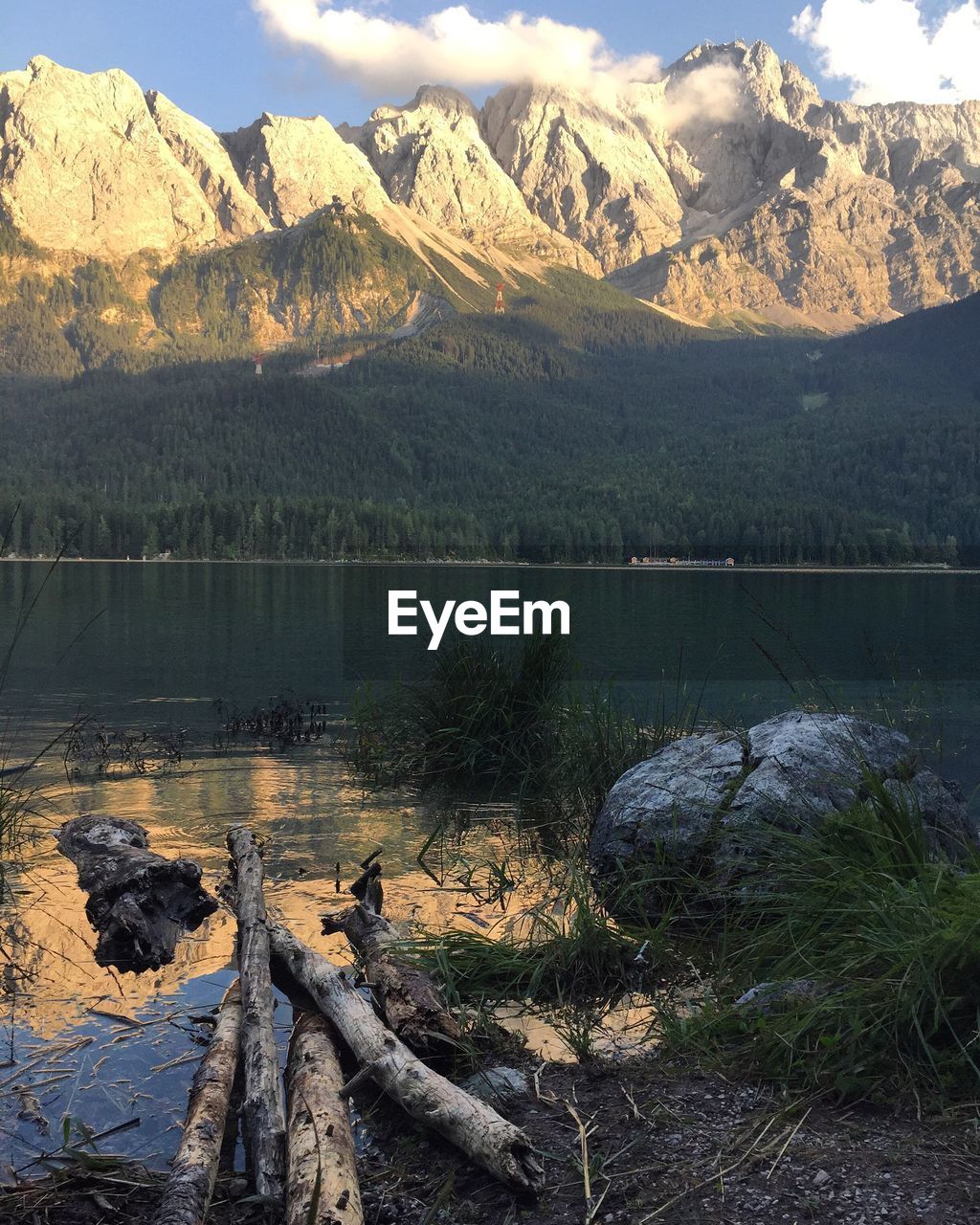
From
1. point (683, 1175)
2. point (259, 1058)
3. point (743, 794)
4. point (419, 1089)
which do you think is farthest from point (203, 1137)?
point (743, 794)

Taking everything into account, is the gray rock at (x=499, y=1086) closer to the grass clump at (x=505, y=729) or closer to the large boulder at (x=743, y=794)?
the large boulder at (x=743, y=794)

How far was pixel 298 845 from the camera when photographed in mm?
10695

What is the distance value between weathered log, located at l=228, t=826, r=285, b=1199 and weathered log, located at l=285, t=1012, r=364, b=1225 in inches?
3.5

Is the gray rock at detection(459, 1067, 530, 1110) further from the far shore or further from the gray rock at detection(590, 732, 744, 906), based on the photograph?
the far shore

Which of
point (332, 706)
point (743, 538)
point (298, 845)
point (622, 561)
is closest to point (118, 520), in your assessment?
point (622, 561)

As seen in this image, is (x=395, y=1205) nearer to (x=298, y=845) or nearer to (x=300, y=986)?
(x=300, y=986)

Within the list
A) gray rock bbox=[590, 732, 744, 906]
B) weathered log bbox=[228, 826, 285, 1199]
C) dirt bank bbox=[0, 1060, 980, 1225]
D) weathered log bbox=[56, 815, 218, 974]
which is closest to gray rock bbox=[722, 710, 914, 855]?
gray rock bbox=[590, 732, 744, 906]

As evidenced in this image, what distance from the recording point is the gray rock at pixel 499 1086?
17.3 ft

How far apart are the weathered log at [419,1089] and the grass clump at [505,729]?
6105mm

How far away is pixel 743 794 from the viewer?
8398 millimetres

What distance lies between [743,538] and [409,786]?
18198cm

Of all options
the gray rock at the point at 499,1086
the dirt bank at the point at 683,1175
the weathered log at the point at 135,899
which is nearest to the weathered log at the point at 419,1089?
the dirt bank at the point at 683,1175

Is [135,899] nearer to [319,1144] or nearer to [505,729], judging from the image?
[319,1144]

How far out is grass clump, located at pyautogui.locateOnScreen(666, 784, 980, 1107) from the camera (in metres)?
4.96
